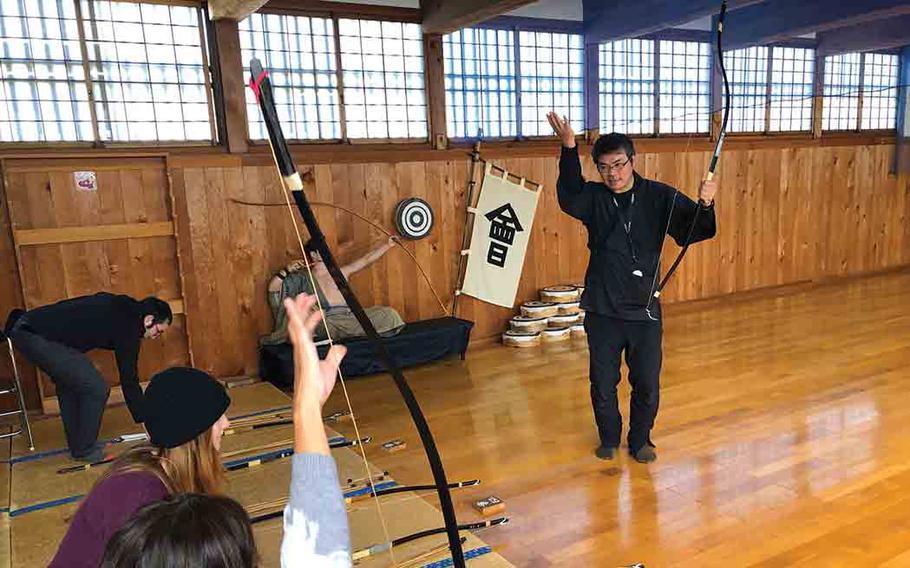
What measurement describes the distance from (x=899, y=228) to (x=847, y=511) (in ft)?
23.5

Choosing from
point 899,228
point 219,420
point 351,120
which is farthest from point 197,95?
point 899,228

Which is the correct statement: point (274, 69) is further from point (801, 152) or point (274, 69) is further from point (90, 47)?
point (801, 152)

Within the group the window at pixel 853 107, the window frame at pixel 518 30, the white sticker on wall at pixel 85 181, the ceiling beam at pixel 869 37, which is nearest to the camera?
the ceiling beam at pixel 869 37

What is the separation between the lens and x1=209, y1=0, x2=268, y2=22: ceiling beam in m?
4.02

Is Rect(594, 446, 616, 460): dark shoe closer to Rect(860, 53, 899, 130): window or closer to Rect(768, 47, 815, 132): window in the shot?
Rect(860, 53, 899, 130): window

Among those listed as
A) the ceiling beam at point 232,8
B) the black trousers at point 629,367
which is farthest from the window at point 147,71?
the black trousers at point 629,367

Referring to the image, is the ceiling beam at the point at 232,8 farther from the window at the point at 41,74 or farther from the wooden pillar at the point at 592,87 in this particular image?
the wooden pillar at the point at 592,87

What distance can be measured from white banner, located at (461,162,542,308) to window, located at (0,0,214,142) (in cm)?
219

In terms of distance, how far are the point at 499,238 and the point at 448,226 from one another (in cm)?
45

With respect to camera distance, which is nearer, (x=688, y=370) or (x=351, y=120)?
(x=688, y=370)

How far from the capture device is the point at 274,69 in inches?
185

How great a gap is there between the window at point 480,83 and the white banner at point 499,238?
490mm

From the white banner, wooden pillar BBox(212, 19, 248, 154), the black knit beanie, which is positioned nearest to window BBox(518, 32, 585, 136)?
the white banner

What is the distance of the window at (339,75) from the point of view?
468 cm
